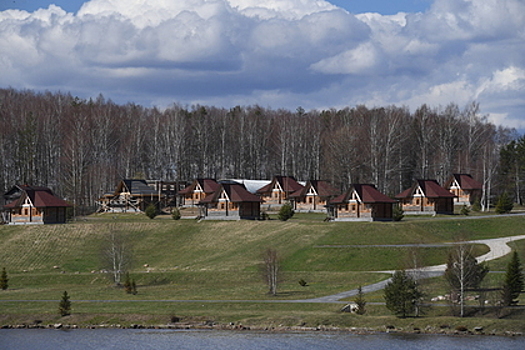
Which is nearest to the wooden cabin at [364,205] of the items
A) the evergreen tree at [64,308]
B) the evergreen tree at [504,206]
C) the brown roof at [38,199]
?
the evergreen tree at [504,206]

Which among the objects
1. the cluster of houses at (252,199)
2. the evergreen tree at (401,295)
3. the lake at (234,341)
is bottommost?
the lake at (234,341)

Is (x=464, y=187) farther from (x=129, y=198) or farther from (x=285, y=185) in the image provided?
(x=129, y=198)

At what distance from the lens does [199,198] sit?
400 ft

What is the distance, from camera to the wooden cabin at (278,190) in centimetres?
12669

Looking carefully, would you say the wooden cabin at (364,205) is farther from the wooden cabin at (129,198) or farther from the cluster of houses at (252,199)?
the wooden cabin at (129,198)

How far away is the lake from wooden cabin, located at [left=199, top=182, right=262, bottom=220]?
5171 centimetres

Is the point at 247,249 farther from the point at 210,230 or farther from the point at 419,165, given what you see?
the point at 419,165

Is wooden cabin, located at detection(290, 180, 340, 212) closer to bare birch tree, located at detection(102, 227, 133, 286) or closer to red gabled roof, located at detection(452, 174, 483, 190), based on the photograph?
red gabled roof, located at detection(452, 174, 483, 190)

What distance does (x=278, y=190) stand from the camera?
127625mm

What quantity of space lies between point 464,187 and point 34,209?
64721 millimetres

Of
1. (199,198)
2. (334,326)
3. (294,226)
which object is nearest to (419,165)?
(199,198)

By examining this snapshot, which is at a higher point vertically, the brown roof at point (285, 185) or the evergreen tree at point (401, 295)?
the brown roof at point (285, 185)

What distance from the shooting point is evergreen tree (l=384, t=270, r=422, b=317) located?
168 ft

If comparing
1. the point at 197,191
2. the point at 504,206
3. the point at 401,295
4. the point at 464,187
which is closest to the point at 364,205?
the point at 504,206
